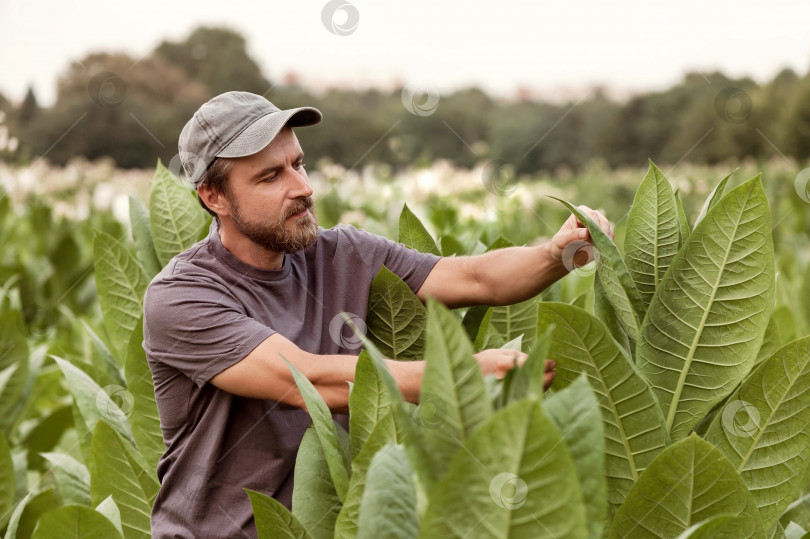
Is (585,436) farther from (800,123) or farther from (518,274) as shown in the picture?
(800,123)

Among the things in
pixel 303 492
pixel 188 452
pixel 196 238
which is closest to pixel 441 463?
pixel 303 492

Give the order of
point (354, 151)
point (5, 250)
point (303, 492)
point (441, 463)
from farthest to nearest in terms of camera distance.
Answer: point (354, 151), point (5, 250), point (303, 492), point (441, 463)

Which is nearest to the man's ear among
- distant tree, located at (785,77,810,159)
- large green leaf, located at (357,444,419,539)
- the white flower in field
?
large green leaf, located at (357,444,419,539)

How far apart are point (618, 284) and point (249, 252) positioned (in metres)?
1.14

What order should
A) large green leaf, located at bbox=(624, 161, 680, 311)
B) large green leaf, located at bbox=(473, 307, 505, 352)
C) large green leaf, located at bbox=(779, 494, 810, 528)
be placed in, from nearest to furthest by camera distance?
large green leaf, located at bbox=(624, 161, 680, 311) < large green leaf, located at bbox=(779, 494, 810, 528) < large green leaf, located at bbox=(473, 307, 505, 352)

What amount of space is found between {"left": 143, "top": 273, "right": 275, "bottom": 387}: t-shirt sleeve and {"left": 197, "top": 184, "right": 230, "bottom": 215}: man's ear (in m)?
0.27

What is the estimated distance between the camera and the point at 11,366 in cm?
329

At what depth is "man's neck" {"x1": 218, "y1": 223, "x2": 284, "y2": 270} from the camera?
238 centimetres

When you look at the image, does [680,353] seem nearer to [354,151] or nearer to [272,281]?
[272,281]

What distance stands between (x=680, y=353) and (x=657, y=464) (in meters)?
0.34

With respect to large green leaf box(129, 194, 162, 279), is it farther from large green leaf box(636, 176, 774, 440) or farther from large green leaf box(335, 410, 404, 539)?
large green leaf box(636, 176, 774, 440)

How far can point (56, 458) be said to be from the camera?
8.39 ft

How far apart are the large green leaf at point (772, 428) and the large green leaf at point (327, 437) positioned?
66 cm

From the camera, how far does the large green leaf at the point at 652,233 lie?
1.68 meters
